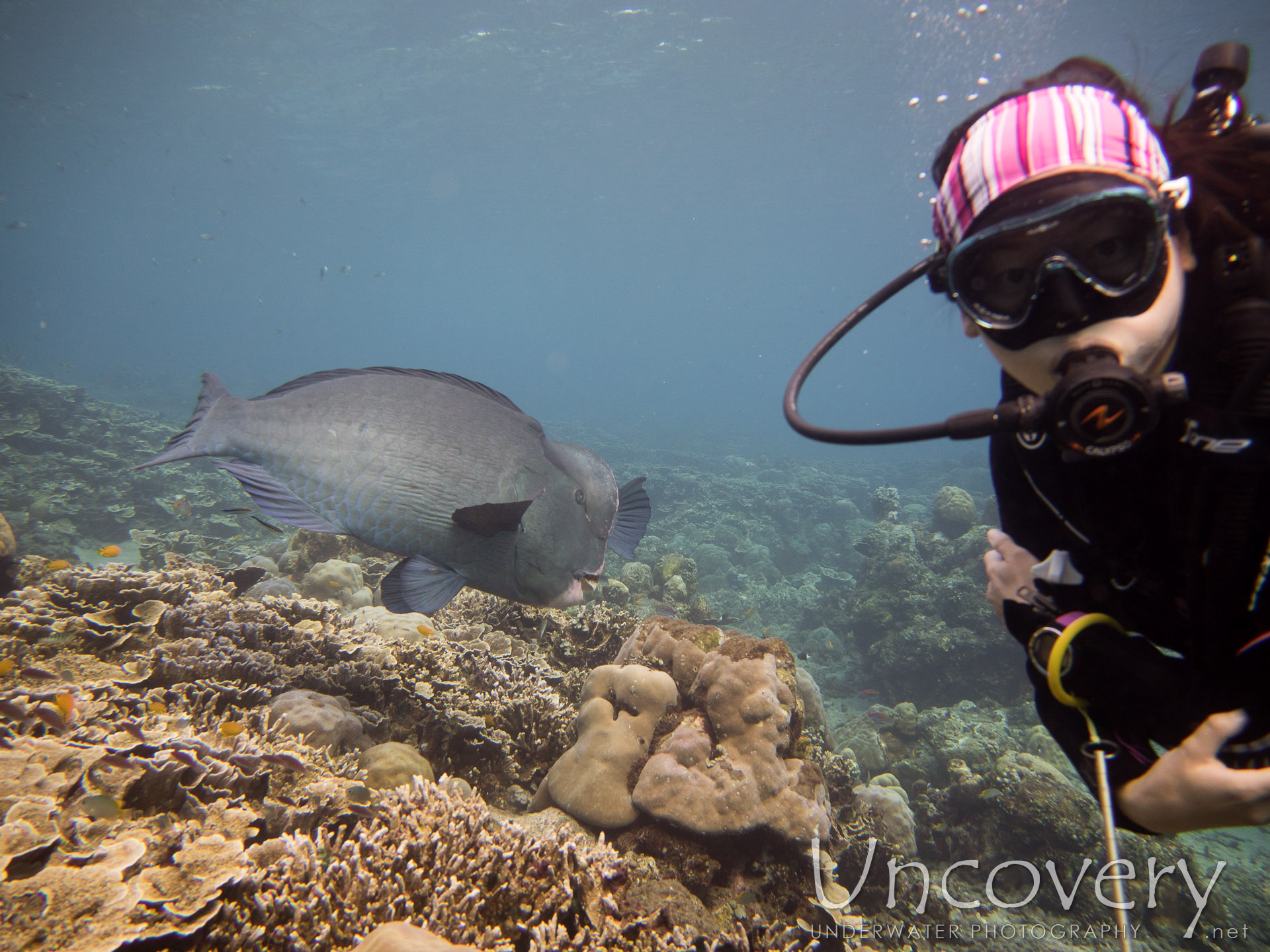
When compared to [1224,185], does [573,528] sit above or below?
below

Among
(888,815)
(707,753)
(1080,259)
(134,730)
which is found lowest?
(888,815)

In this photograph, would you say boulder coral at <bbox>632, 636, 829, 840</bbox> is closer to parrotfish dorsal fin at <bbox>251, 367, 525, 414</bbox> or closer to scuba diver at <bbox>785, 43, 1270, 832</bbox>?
scuba diver at <bbox>785, 43, 1270, 832</bbox>

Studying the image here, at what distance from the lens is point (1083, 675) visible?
3.87 feet

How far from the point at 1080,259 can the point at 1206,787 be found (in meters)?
1.12

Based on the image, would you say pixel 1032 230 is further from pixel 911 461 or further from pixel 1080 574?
pixel 911 461

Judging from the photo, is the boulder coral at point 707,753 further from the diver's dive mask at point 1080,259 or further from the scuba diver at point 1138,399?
the diver's dive mask at point 1080,259

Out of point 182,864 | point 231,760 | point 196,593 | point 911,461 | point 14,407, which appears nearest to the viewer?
point 182,864

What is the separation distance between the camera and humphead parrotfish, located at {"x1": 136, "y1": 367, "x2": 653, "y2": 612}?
2510mm

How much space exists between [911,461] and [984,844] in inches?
1395

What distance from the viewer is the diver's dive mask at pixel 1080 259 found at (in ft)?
3.80

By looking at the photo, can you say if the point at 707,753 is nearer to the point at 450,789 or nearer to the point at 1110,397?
the point at 450,789

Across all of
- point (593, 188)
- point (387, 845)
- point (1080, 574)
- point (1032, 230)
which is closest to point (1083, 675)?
point (1080, 574)

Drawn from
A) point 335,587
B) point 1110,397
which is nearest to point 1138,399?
point 1110,397

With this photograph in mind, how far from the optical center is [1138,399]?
3.34 feet
